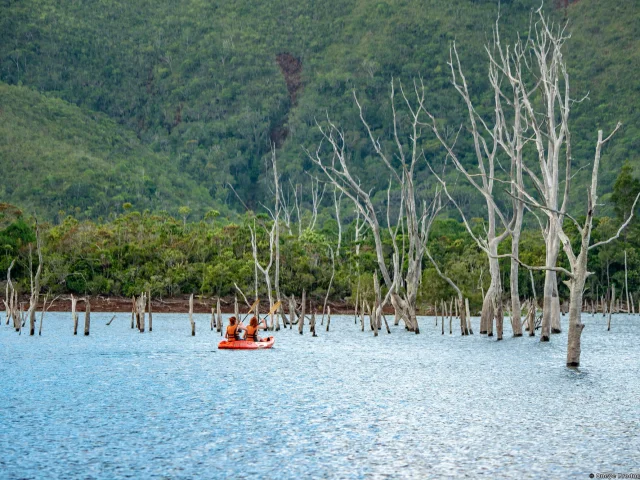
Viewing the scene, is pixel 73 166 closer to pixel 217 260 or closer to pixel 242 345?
pixel 217 260

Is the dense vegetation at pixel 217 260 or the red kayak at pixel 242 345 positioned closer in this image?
the red kayak at pixel 242 345

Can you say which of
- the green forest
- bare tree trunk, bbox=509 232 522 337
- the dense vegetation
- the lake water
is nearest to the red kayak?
the lake water

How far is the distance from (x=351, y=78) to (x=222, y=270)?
9086 centimetres

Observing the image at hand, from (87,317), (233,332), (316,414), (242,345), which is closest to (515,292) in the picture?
(242,345)

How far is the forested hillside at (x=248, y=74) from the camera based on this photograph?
417 ft

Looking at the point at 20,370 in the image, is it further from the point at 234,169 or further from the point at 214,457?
the point at 234,169

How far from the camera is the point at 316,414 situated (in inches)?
673

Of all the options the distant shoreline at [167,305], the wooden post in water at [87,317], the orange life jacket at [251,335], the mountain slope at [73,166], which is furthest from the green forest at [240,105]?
the orange life jacket at [251,335]

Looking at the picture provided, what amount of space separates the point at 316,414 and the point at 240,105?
138894 mm

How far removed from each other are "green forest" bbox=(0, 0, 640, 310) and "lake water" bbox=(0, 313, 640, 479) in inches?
1631

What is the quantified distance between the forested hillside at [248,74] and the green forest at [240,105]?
1.17 ft

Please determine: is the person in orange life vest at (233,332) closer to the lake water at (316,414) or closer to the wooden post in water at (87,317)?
the lake water at (316,414)

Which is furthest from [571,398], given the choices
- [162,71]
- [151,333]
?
[162,71]

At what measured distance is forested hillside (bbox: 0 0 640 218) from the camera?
127125 millimetres
